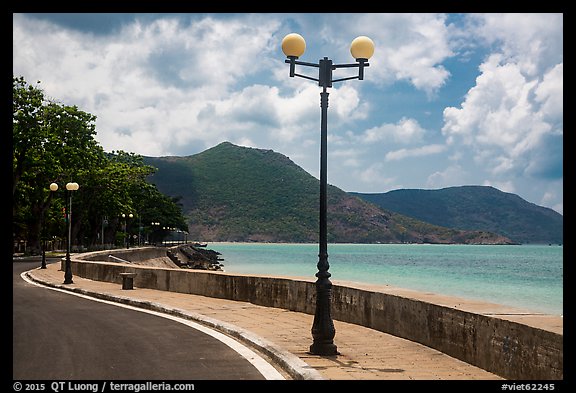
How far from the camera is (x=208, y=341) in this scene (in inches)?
438

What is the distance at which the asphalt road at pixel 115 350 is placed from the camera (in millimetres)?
8352

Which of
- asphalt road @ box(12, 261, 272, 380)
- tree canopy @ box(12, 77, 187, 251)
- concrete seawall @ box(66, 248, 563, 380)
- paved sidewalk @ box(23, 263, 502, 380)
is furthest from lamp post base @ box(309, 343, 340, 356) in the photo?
tree canopy @ box(12, 77, 187, 251)

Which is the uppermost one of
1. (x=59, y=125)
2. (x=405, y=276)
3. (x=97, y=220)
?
(x=59, y=125)

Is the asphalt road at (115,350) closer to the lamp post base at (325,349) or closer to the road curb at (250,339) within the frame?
the road curb at (250,339)

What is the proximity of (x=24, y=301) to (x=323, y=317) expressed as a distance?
12.4 meters

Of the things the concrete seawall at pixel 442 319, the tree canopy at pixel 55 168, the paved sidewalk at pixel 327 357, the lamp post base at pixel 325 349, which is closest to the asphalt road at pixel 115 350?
the paved sidewalk at pixel 327 357

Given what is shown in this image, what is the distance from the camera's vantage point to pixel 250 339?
10.8 metres

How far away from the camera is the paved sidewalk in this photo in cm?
828

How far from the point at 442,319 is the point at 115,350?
5.17 m

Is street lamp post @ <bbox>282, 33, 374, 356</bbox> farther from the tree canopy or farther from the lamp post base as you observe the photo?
the tree canopy

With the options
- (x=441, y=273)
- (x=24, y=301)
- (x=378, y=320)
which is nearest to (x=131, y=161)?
(x=441, y=273)

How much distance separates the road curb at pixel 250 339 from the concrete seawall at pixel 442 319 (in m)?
2.28

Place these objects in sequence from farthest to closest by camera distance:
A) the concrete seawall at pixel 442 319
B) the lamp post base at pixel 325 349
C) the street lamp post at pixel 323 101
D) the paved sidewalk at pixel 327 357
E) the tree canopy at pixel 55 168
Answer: the tree canopy at pixel 55 168, the street lamp post at pixel 323 101, the lamp post base at pixel 325 349, the paved sidewalk at pixel 327 357, the concrete seawall at pixel 442 319
